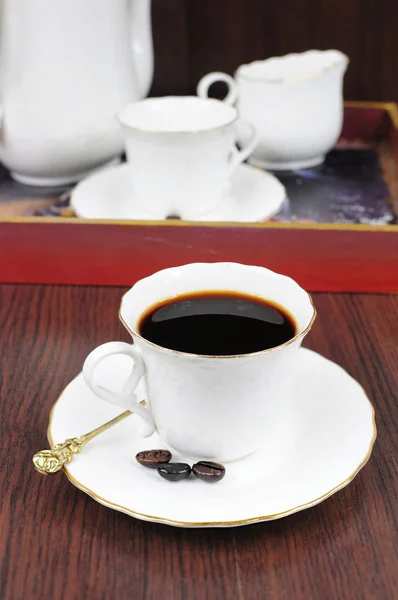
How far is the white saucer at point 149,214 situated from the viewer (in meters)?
0.87

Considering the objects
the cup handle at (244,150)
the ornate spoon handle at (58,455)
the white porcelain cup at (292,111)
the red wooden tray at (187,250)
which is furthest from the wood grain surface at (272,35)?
the ornate spoon handle at (58,455)

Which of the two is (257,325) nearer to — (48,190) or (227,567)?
(227,567)

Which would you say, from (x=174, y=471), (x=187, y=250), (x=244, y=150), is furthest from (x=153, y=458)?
(x=244, y=150)

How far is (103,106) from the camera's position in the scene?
0.93 m

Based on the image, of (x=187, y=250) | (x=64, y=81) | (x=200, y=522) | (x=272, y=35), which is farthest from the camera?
(x=272, y=35)

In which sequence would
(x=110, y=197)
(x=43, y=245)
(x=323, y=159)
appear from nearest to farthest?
(x=43, y=245), (x=110, y=197), (x=323, y=159)

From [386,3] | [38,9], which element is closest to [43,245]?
[38,9]

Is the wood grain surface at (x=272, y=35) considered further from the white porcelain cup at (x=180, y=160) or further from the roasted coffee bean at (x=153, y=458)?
the roasted coffee bean at (x=153, y=458)

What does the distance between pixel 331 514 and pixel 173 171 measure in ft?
1.48

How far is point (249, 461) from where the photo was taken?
54 centimetres

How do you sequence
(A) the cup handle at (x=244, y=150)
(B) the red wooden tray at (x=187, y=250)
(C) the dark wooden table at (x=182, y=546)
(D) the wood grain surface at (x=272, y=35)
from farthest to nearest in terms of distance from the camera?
(D) the wood grain surface at (x=272, y=35)
(A) the cup handle at (x=244, y=150)
(B) the red wooden tray at (x=187, y=250)
(C) the dark wooden table at (x=182, y=546)

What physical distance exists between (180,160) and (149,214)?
80 millimetres

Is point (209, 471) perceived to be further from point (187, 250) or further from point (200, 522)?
point (187, 250)

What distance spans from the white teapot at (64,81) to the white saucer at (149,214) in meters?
0.05
